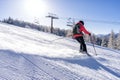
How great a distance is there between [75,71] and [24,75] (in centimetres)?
207

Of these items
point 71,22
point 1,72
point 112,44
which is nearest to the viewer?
point 1,72

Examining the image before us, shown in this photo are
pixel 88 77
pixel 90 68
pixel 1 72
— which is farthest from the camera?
pixel 90 68

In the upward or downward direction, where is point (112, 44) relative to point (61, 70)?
downward

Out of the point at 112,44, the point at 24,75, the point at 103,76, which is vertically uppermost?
the point at 24,75

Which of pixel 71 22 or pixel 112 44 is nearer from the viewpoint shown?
pixel 71 22

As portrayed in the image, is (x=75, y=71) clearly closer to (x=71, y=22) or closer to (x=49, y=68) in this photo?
(x=49, y=68)

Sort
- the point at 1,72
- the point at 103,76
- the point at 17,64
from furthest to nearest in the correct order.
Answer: the point at 103,76
the point at 17,64
the point at 1,72

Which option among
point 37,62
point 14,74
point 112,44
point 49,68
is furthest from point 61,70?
point 112,44

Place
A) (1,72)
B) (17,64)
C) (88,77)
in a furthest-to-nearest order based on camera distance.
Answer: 1. (88,77)
2. (17,64)
3. (1,72)

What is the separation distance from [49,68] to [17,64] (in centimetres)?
104

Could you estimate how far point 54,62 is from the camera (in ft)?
23.8

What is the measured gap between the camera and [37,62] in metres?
6.78

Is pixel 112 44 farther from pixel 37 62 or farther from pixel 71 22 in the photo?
pixel 37 62

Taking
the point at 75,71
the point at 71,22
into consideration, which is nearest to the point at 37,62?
the point at 75,71
